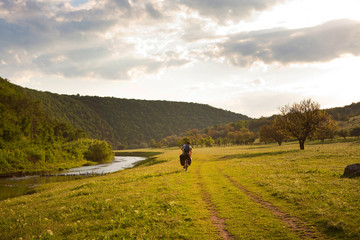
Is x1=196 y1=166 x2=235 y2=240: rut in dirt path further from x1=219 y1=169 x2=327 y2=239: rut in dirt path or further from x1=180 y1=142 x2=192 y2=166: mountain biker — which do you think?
x1=180 y1=142 x2=192 y2=166: mountain biker

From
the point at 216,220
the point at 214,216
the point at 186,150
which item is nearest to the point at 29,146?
the point at 186,150

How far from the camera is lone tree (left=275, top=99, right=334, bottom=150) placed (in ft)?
182

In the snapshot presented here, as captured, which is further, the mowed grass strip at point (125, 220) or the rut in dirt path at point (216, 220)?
the mowed grass strip at point (125, 220)

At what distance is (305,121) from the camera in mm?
56250

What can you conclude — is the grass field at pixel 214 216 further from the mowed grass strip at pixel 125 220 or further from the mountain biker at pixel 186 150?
the mountain biker at pixel 186 150

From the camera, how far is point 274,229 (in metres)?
9.70

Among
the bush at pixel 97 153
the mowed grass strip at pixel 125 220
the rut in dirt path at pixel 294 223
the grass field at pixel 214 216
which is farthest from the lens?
the bush at pixel 97 153

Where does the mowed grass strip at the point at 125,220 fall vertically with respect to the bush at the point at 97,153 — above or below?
above

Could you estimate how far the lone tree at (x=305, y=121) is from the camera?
55.5 meters

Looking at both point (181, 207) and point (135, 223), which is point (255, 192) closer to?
point (181, 207)

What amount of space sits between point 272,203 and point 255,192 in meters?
2.90

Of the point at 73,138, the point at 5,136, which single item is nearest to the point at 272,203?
the point at 5,136

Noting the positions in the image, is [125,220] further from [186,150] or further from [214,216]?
[186,150]

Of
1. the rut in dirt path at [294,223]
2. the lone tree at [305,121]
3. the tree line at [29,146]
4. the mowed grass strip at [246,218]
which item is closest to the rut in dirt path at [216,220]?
the mowed grass strip at [246,218]
